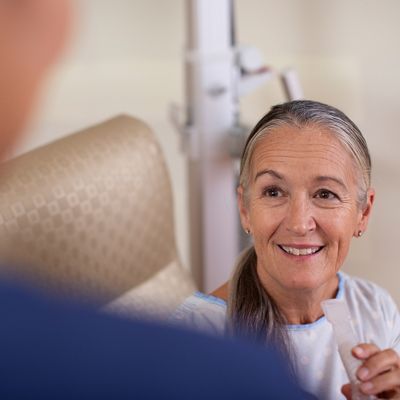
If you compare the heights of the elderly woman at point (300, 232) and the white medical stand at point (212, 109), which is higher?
the white medical stand at point (212, 109)

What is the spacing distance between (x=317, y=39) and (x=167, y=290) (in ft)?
3.39

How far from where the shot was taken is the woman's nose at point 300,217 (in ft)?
2.07

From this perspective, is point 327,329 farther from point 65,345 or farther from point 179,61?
point 179,61

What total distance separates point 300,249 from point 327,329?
7 centimetres

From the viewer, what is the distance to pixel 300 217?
2.08 ft

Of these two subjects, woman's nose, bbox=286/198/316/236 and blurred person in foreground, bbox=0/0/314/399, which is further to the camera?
woman's nose, bbox=286/198/316/236

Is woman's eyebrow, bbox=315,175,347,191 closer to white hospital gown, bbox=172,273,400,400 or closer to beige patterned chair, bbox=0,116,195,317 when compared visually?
white hospital gown, bbox=172,273,400,400

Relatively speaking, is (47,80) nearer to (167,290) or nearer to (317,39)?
(167,290)

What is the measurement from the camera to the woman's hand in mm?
586

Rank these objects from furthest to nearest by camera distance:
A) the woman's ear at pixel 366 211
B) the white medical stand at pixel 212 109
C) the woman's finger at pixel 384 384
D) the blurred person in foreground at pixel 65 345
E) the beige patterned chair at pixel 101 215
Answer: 1. the white medical stand at pixel 212 109
2. the beige patterned chair at pixel 101 215
3. the woman's ear at pixel 366 211
4. the woman's finger at pixel 384 384
5. the blurred person in foreground at pixel 65 345

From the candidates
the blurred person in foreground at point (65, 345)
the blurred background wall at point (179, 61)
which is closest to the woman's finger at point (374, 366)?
the blurred person in foreground at point (65, 345)

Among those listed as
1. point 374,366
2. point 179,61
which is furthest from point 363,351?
→ point 179,61

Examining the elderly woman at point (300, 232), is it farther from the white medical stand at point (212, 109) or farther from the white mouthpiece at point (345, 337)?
the white medical stand at point (212, 109)

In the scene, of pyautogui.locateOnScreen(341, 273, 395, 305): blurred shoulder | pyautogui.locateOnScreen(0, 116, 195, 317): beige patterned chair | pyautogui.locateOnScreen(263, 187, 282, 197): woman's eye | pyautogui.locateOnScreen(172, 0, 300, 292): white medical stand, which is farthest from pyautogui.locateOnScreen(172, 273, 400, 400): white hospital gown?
pyautogui.locateOnScreen(172, 0, 300, 292): white medical stand
